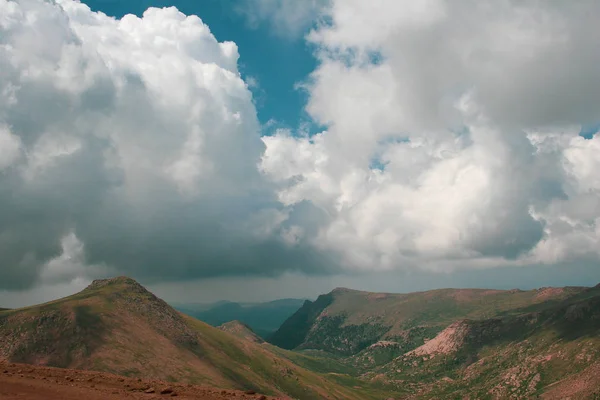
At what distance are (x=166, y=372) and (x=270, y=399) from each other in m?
172

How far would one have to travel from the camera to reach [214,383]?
194125 millimetres

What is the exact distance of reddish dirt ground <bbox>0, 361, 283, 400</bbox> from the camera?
124 feet

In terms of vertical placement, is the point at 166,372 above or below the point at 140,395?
below

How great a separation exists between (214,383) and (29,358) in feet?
268

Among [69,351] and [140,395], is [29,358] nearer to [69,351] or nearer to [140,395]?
[69,351]

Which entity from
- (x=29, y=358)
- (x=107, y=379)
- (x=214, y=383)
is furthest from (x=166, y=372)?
(x=107, y=379)

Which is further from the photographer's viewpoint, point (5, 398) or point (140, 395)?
point (140, 395)

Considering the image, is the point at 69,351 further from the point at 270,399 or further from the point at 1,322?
the point at 270,399

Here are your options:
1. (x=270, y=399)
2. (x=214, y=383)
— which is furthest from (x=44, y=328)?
(x=270, y=399)

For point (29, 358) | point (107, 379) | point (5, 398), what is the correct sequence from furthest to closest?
1. point (29, 358)
2. point (107, 379)
3. point (5, 398)

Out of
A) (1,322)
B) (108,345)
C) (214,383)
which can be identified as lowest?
(214,383)

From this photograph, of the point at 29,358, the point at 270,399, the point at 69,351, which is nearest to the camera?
the point at 270,399

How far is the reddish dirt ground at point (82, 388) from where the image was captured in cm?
3788

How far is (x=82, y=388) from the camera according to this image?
40.7 metres
